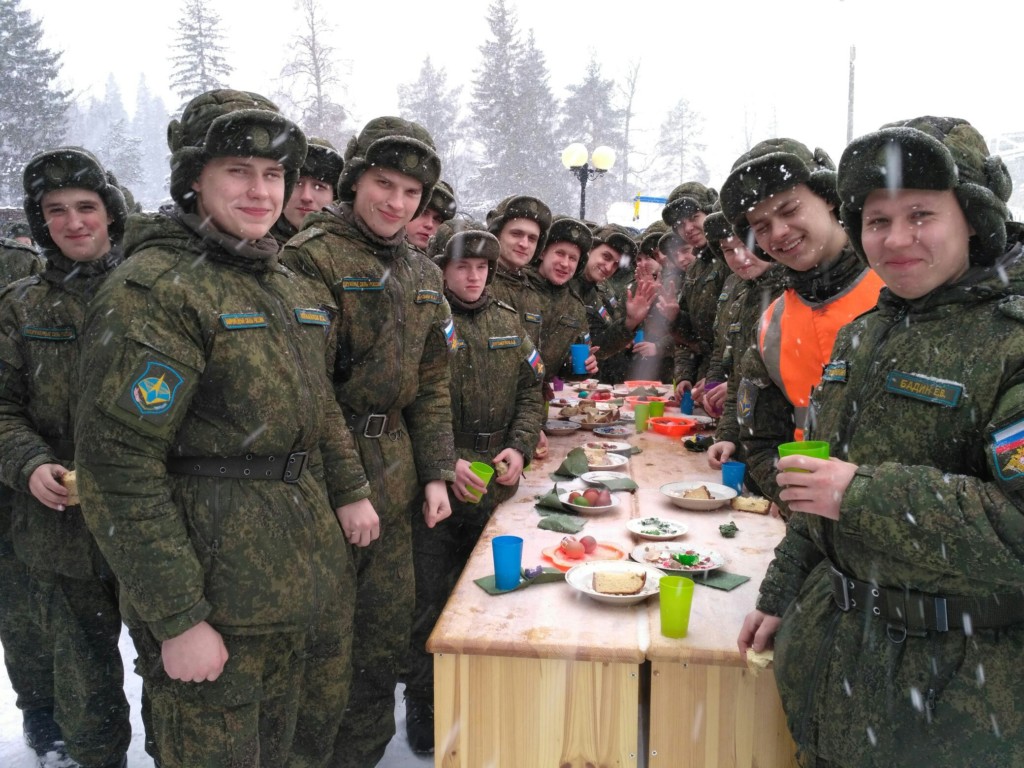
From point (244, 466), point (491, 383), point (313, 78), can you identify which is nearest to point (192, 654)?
point (244, 466)

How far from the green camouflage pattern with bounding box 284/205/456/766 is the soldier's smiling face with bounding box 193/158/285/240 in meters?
0.68

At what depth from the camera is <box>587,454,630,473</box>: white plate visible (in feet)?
13.4

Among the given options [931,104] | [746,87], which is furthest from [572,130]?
[931,104]

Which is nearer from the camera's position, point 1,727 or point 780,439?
point 780,439

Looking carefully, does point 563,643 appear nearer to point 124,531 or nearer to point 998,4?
point 124,531

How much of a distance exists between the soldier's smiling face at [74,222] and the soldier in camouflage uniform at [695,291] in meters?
4.47

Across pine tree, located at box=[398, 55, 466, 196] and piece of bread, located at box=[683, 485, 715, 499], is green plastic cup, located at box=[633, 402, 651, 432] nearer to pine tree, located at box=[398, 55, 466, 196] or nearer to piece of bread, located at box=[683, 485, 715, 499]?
piece of bread, located at box=[683, 485, 715, 499]

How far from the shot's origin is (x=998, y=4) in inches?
776

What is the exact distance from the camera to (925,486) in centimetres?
145

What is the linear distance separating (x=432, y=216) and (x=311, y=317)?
8.06ft

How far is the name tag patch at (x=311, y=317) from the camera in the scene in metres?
2.23

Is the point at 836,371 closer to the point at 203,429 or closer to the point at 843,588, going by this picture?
the point at 843,588

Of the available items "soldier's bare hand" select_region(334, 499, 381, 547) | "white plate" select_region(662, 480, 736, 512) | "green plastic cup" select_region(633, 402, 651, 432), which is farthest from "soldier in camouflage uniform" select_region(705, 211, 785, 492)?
"soldier's bare hand" select_region(334, 499, 381, 547)

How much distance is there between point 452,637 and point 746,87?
134 ft
